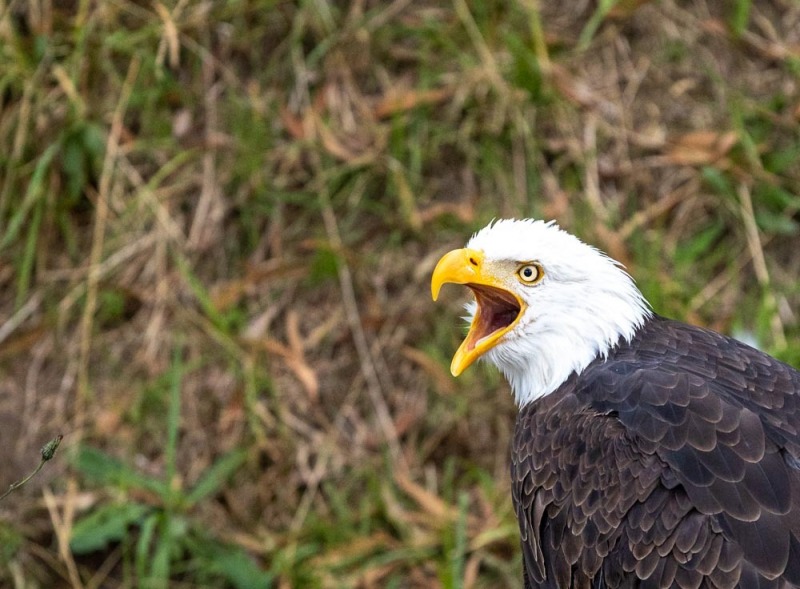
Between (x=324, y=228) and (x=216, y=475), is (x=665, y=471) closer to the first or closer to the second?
(x=216, y=475)

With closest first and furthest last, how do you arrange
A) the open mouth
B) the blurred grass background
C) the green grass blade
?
the open mouth
the green grass blade
the blurred grass background

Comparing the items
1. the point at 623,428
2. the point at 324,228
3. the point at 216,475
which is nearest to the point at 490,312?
the point at 623,428

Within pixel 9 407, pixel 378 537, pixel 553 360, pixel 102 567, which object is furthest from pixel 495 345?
pixel 9 407

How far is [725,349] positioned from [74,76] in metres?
3.61

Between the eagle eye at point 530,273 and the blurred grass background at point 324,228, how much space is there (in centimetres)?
174

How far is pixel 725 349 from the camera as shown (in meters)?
3.86

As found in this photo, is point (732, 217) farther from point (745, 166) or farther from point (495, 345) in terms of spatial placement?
point (495, 345)

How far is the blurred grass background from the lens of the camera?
552 cm

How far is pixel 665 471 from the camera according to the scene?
338 centimetres

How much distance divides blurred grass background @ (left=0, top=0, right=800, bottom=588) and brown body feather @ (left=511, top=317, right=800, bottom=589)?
1709mm

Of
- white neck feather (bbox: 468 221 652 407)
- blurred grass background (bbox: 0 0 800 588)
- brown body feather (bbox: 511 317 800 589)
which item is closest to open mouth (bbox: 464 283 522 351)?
white neck feather (bbox: 468 221 652 407)

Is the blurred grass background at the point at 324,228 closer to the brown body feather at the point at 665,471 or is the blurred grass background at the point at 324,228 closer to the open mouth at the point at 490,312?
the open mouth at the point at 490,312

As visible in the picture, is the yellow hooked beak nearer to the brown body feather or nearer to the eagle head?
the eagle head

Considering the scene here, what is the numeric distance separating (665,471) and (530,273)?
2.84 ft
